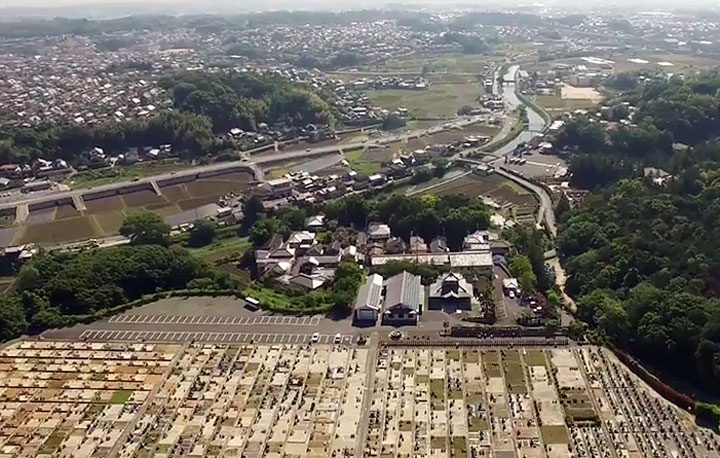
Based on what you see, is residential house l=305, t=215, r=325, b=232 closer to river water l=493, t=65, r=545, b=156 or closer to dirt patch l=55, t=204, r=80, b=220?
dirt patch l=55, t=204, r=80, b=220

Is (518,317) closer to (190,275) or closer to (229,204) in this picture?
(190,275)

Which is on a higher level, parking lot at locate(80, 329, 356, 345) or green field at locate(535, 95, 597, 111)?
parking lot at locate(80, 329, 356, 345)

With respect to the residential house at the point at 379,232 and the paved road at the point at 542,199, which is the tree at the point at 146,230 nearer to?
the residential house at the point at 379,232

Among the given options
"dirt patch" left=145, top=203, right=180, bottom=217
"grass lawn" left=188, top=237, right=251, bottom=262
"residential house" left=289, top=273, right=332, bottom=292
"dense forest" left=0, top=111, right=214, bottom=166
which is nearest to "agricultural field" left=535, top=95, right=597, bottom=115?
"dense forest" left=0, top=111, right=214, bottom=166

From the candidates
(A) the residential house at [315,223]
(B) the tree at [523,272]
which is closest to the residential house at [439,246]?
(B) the tree at [523,272]

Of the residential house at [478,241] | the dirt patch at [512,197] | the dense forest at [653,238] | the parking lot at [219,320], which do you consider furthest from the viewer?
the dirt patch at [512,197]
